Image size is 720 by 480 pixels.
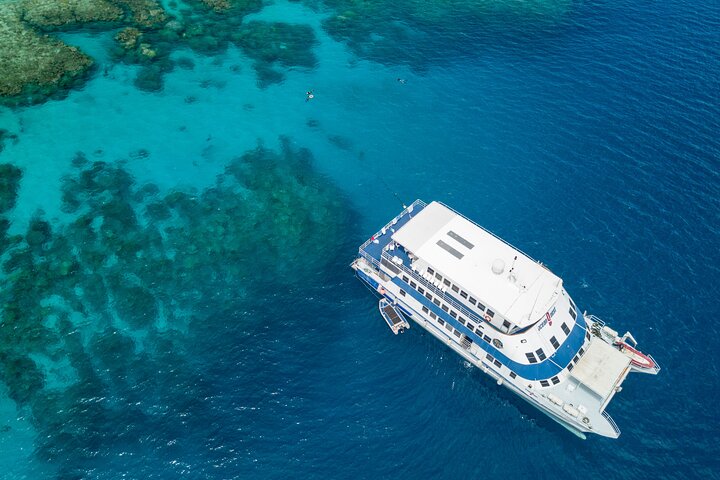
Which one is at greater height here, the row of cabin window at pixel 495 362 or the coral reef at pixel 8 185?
the row of cabin window at pixel 495 362

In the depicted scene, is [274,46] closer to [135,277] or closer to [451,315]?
[135,277]

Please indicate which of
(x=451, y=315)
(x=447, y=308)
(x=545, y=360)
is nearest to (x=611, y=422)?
(x=545, y=360)

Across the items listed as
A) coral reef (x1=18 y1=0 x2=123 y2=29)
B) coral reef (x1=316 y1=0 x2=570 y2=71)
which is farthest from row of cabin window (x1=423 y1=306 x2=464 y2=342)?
coral reef (x1=18 y1=0 x2=123 y2=29)

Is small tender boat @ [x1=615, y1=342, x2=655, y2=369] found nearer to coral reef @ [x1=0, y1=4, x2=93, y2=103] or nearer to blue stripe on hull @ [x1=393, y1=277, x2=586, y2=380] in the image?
blue stripe on hull @ [x1=393, y1=277, x2=586, y2=380]

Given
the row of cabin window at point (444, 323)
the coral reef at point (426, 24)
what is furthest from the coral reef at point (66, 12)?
the row of cabin window at point (444, 323)

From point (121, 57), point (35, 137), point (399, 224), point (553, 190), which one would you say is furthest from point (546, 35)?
point (35, 137)

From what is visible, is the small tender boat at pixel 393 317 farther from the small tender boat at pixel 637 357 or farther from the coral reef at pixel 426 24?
the coral reef at pixel 426 24
